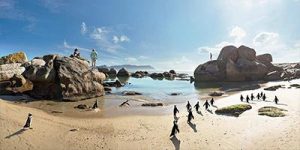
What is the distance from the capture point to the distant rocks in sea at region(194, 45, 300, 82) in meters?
63.8

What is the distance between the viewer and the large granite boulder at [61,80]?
31.7 metres

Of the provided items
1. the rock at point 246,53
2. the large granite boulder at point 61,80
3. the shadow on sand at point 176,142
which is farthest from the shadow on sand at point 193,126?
the rock at point 246,53

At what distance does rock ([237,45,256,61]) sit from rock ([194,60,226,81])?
5.96 meters

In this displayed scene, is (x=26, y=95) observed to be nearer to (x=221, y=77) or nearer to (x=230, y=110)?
(x=230, y=110)

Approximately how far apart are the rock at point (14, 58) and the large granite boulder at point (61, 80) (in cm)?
2453

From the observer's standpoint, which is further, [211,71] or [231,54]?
[231,54]

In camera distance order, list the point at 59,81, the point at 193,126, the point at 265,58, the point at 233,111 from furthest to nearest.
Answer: the point at 265,58
the point at 59,81
the point at 233,111
the point at 193,126

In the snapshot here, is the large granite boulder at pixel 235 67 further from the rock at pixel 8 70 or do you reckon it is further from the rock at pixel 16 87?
the rock at pixel 16 87

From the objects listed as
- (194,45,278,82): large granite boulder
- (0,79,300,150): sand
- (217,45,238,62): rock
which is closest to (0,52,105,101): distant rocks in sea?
(0,79,300,150): sand

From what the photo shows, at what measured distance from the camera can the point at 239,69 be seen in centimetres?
6425

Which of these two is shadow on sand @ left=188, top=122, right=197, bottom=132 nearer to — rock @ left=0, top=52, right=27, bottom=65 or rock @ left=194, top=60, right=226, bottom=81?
rock @ left=0, top=52, right=27, bottom=65

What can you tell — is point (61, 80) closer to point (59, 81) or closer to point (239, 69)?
point (59, 81)

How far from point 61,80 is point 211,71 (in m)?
45.1

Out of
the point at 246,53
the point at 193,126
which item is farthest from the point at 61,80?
the point at 246,53
